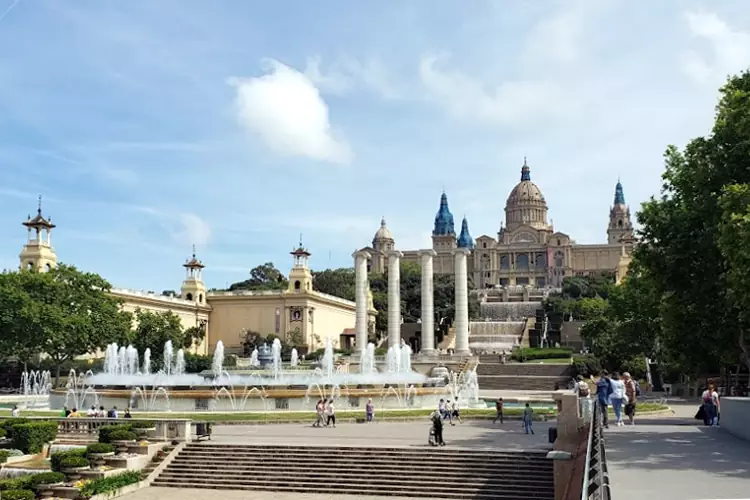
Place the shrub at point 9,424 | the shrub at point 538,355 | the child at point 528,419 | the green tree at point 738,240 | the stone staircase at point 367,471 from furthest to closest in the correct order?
1. the shrub at point 538,355
2. the shrub at point 9,424
3. the child at point 528,419
4. the stone staircase at point 367,471
5. the green tree at point 738,240

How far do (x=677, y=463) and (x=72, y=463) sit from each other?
1585cm

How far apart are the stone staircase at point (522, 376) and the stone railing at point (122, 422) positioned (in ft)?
127

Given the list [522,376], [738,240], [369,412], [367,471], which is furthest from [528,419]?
[522,376]

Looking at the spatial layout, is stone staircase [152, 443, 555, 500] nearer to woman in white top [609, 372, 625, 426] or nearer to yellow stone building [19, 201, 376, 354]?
woman in white top [609, 372, 625, 426]

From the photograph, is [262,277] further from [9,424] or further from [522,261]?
[9,424]

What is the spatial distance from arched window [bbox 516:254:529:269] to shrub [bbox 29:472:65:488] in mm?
177357

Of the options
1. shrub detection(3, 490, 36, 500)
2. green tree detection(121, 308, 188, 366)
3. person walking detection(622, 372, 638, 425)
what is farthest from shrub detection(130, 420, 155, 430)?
green tree detection(121, 308, 188, 366)

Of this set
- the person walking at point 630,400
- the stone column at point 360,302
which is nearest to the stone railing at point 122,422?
the person walking at point 630,400

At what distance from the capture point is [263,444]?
2558 cm

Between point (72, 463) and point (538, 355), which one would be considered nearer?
point (72, 463)

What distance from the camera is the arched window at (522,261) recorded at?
637ft

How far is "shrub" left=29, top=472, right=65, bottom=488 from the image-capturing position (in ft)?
71.4

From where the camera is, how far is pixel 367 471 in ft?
76.4

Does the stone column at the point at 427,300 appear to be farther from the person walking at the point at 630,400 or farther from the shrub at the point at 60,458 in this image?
the shrub at the point at 60,458
